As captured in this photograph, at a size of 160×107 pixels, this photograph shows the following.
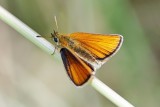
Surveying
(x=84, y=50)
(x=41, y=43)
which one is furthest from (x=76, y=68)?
(x=41, y=43)

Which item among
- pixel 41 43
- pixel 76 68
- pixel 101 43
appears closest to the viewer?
pixel 41 43

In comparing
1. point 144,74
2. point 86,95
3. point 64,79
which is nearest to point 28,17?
point 64,79

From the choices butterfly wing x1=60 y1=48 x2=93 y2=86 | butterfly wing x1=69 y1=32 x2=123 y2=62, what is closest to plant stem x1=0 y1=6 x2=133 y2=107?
butterfly wing x1=60 y1=48 x2=93 y2=86

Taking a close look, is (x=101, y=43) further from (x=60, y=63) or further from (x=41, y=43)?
(x=60, y=63)

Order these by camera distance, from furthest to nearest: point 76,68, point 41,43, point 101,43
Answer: point 101,43
point 76,68
point 41,43

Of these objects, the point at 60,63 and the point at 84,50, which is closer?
the point at 84,50

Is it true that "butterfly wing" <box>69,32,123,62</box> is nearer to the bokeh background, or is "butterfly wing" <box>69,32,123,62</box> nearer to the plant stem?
the plant stem

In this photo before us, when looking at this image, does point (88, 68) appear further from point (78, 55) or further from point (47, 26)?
point (47, 26)

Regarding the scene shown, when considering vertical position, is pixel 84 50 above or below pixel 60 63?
above
